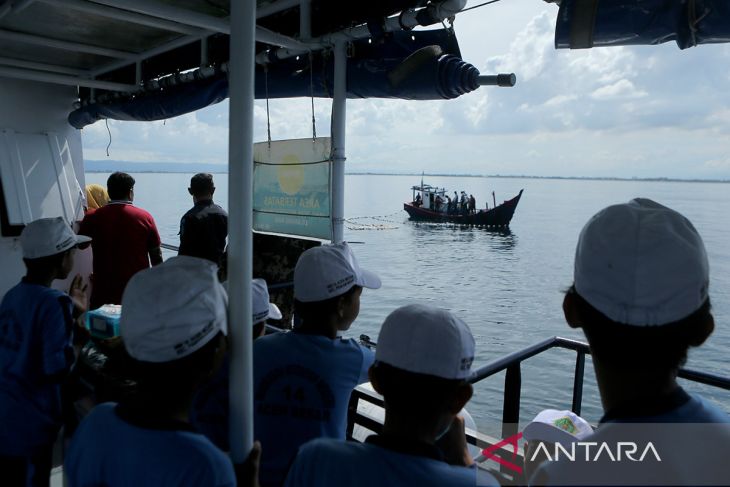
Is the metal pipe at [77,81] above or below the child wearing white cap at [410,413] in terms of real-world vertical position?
above

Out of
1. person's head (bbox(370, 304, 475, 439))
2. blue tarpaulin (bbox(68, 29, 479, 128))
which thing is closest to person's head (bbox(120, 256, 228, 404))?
person's head (bbox(370, 304, 475, 439))

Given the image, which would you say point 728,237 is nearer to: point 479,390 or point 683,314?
point 479,390

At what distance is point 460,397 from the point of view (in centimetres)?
117

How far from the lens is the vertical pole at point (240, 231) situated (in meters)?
1.24

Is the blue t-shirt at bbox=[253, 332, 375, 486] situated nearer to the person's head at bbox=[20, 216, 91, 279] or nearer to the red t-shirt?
the person's head at bbox=[20, 216, 91, 279]

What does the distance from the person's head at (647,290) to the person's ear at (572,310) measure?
0.16 feet

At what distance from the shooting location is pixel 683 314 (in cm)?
86

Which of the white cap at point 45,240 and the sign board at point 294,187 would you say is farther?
the sign board at point 294,187

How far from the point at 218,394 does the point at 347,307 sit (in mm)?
499

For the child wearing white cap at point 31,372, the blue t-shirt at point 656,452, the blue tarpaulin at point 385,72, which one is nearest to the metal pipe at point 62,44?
the blue tarpaulin at point 385,72

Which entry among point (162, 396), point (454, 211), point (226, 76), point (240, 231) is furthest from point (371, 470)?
point (454, 211)

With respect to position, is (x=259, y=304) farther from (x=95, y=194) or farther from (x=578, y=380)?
(x=95, y=194)

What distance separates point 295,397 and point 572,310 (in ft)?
3.04

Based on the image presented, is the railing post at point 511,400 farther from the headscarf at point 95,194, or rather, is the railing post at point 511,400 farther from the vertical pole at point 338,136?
the headscarf at point 95,194
